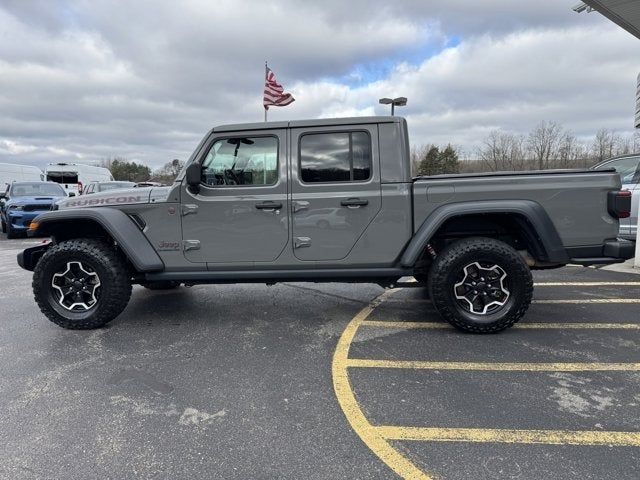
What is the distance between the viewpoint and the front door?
→ 4027 mm

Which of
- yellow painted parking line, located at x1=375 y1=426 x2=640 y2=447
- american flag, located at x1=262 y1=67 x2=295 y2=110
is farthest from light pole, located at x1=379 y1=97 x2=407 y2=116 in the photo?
yellow painted parking line, located at x1=375 y1=426 x2=640 y2=447

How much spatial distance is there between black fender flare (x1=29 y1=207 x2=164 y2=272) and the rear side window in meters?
1.65

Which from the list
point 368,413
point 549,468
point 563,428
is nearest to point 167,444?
point 368,413

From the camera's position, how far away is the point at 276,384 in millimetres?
3098

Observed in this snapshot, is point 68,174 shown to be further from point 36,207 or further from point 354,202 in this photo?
point 354,202

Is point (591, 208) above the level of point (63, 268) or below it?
above

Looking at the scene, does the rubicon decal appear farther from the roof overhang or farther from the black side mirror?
the roof overhang

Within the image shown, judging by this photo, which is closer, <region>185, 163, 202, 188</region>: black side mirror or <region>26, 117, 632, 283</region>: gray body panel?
<region>26, 117, 632, 283</region>: gray body panel

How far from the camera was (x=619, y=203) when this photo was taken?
144 inches

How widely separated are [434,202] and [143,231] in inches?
109

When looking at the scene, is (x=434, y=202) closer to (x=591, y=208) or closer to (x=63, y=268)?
(x=591, y=208)

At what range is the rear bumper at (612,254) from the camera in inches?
145

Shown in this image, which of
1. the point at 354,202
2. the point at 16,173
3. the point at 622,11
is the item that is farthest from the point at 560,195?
the point at 16,173

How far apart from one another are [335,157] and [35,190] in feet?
44.5
